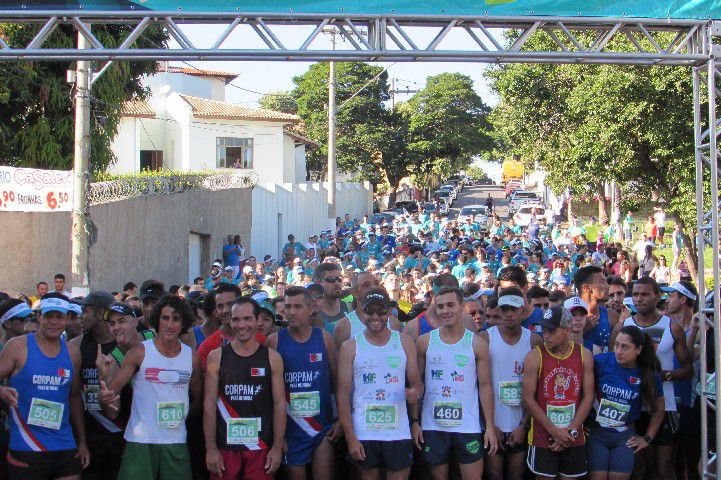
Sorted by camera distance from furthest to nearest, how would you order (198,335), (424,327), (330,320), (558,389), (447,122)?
(447,122), (330,320), (198,335), (424,327), (558,389)

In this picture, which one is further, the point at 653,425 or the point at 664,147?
the point at 664,147

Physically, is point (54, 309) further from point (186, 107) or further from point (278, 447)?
point (186, 107)

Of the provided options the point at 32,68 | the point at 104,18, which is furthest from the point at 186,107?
the point at 104,18

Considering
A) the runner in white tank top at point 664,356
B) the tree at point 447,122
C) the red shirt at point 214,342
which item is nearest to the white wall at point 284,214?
the tree at point 447,122

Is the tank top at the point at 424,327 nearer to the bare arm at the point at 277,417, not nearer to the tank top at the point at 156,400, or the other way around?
the bare arm at the point at 277,417

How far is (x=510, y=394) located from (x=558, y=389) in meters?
0.38

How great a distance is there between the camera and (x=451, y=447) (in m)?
6.79

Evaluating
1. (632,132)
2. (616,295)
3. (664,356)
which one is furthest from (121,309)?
(632,132)

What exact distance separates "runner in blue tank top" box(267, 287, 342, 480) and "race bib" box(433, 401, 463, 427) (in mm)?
748

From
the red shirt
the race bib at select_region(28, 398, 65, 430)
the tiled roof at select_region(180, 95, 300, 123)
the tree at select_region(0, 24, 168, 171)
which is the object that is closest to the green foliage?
the tiled roof at select_region(180, 95, 300, 123)

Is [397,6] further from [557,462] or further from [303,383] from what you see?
[557,462]

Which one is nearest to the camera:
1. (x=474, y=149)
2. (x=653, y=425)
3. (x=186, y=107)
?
(x=653, y=425)

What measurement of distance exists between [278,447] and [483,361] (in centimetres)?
162

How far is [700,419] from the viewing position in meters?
7.66
